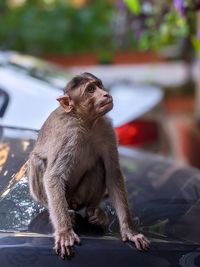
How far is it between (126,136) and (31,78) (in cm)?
103

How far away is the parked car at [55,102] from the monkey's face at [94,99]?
1647 mm

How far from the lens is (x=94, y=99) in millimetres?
3357

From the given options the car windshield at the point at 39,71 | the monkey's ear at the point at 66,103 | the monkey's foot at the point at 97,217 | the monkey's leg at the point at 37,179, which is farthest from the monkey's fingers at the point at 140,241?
the car windshield at the point at 39,71

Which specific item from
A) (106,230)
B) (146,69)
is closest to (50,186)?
(106,230)

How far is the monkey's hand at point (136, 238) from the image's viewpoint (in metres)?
3.12

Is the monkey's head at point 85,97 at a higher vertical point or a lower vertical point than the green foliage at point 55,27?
higher

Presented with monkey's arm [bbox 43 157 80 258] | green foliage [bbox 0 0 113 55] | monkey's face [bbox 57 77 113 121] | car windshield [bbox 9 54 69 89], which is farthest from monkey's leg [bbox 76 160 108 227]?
green foliage [bbox 0 0 113 55]

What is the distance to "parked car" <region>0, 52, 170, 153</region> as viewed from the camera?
573 centimetres

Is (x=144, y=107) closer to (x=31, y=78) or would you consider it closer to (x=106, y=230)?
(x=31, y=78)

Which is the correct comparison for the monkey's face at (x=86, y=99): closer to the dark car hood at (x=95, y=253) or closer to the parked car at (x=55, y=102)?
the dark car hood at (x=95, y=253)

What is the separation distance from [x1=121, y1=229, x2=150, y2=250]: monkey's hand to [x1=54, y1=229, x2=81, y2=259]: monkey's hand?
0.21 m

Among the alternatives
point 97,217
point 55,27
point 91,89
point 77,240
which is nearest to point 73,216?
point 97,217

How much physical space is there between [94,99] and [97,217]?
1.77ft

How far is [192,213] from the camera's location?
12.4 feet
